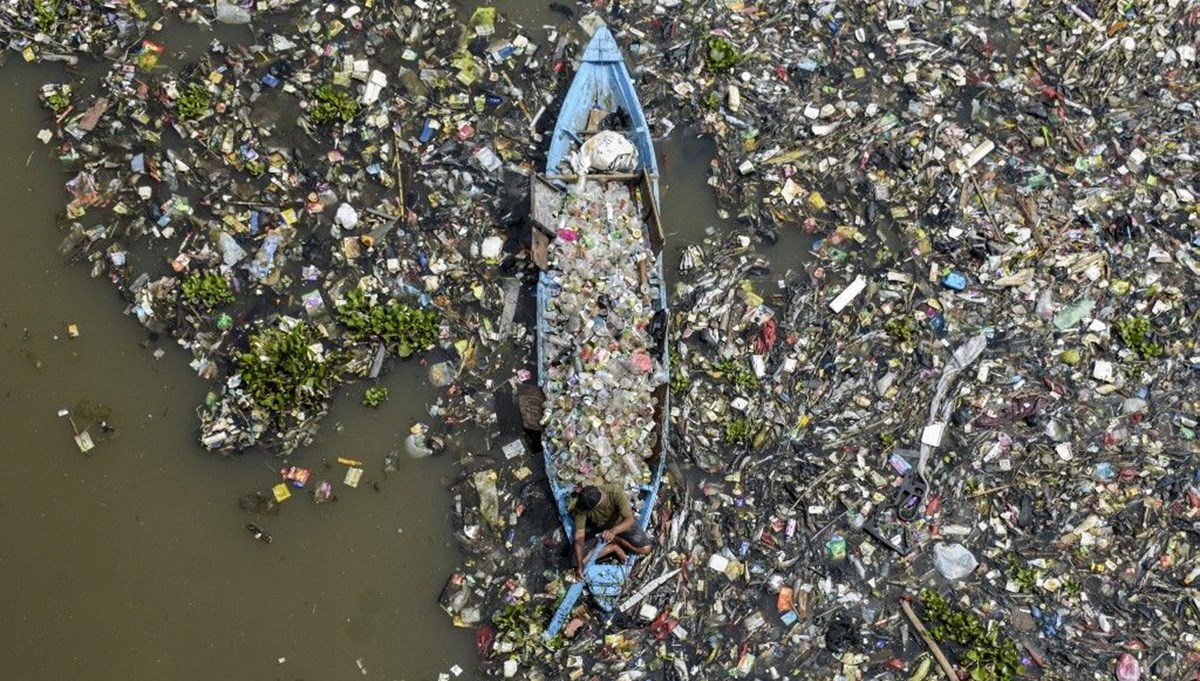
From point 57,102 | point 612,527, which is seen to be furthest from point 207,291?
point 612,527

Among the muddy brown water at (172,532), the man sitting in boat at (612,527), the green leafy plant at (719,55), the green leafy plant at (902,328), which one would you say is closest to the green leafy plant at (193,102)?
the muddy brown water at (172,532)

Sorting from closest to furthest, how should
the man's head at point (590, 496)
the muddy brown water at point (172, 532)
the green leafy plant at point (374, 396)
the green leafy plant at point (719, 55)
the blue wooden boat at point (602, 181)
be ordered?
the man's head at point (590, 496), the blue wooden boat at point (602, 181), the muddy brown water at point (172, 532), the green leafy plant at point (374, 396), the green leafy plant at point (719, 55)

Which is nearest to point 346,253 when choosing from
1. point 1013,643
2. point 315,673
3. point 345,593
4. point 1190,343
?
point 345,593

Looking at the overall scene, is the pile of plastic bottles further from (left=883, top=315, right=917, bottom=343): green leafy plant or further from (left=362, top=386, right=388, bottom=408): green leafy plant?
(left=883, top=315, right=917, bottom=343): green leafy plant

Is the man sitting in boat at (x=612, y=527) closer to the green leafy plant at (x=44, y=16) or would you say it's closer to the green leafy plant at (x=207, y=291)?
the green leafy plant at (x=207, y=291)

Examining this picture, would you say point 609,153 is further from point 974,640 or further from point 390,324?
point 974,640

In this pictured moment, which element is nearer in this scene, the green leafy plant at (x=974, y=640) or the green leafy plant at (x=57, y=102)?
the green leafy plant at (x=974, y=640)
